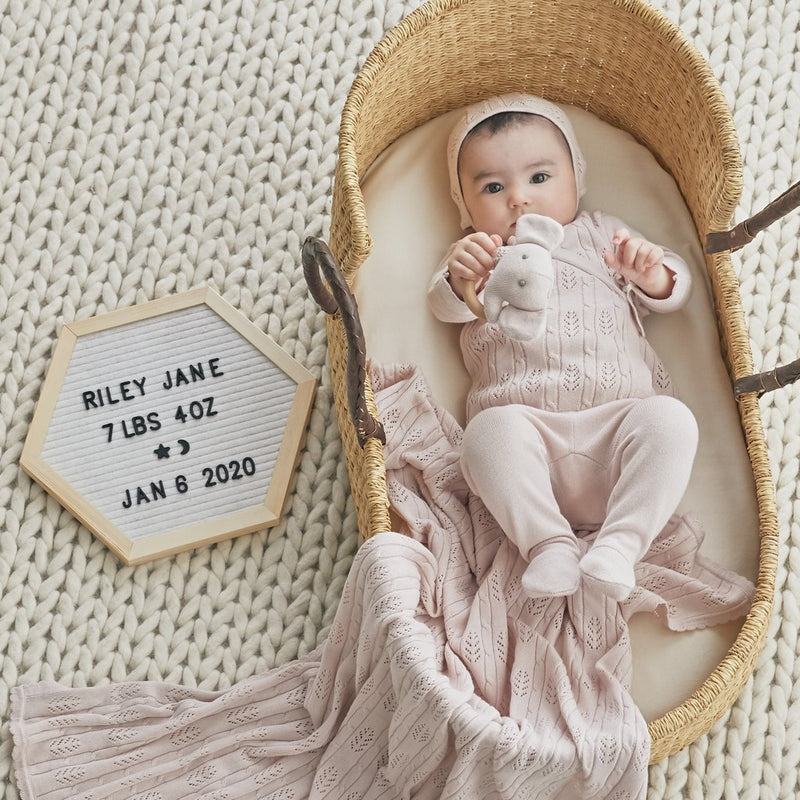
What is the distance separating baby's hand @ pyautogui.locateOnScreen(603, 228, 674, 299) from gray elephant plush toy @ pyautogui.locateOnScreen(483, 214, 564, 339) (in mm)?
140

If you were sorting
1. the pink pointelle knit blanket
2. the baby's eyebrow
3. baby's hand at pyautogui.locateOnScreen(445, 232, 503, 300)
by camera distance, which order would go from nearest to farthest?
the pink pointelle knit blanket < baby's hand at pyautogui.locateOnScreen(445, 232, 503, 300) < the baby's eyebrow

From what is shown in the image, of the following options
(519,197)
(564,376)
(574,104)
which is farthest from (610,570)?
(574,104)

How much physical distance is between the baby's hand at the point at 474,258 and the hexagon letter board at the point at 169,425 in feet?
1.03

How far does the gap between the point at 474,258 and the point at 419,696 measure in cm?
58

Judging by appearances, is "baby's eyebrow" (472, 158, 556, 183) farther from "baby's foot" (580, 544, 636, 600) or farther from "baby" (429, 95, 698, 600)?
"baby's foot" (580, 544, 636, 600)

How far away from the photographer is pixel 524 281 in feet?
4.25

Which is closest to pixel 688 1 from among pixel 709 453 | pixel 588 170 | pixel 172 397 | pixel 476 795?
pixel 588 170

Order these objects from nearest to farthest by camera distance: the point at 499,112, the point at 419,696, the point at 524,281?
the point at 419,696
the point at 524,281
the point at 499,112

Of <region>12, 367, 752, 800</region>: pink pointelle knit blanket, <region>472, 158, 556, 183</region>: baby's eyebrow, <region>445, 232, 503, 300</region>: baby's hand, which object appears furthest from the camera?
<region>472, 158, 556, 183</region>: baby's eyebrow

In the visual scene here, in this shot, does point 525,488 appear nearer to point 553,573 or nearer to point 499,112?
point 553,573

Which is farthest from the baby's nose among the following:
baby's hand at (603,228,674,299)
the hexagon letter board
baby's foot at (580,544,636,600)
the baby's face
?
baby's foot at (580,544,636,600)

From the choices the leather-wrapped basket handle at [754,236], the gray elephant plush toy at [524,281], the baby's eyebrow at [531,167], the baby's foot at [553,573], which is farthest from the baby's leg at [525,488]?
the baby's eyebrow at [531,167]

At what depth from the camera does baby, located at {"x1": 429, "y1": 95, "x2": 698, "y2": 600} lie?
4.16 ft

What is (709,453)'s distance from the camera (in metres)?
1.42
